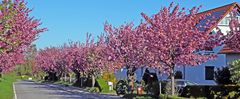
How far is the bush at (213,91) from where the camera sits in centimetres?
2348

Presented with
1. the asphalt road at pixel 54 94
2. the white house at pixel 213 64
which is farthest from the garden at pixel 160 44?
the white house at pixel 213 64

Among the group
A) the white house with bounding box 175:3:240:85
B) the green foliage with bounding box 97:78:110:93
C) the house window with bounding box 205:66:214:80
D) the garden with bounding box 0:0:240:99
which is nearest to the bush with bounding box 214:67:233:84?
the garden with bounding box 0:0:240:99

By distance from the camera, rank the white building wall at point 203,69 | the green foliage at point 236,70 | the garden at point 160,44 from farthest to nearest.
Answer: the white building wall at point 203,69
the green foliage at point 236,70
the garden at point 160,44

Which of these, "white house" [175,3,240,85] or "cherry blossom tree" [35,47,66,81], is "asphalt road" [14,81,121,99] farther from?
"cherry blossom tree" [35,47,66,81]

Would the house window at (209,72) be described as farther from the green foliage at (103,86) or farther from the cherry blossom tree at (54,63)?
the cherry blossom tree at (54,63)

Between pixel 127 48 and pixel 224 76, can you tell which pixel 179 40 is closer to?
pixel 224 76

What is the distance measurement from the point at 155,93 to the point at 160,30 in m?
6.52

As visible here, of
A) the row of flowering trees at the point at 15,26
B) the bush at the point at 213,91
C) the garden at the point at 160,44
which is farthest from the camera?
the bush at the point at 213,91

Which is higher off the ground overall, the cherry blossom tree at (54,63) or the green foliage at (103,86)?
the cherry blossom tree at (54,63)

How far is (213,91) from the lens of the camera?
25.8 metres

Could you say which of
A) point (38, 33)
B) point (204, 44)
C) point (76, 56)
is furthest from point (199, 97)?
point (76, 56)

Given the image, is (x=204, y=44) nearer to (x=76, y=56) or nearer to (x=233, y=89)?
(x=233, y=89)

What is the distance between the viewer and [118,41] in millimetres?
37750

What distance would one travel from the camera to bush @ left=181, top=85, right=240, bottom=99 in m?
23.5
